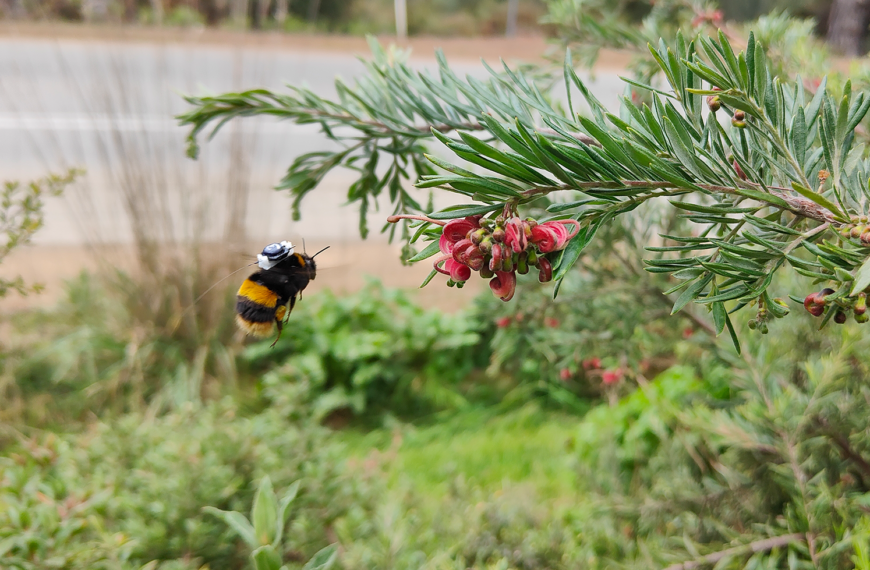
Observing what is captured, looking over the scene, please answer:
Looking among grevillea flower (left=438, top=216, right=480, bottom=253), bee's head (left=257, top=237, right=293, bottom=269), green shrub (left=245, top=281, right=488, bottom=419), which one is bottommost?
green shrub (left=245, top=281, right=488, bottom=419)

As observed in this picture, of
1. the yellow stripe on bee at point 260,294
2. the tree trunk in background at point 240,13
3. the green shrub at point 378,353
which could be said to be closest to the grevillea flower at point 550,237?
the yellow stripe on bee at point 260,294

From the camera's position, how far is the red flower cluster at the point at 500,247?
1.23 feet

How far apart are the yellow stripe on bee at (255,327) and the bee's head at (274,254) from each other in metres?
0.15

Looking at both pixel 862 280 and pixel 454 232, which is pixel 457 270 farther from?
pixel 862 280

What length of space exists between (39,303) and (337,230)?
1.79 meters

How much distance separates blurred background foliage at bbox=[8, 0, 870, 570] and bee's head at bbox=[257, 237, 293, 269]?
1.43 feet

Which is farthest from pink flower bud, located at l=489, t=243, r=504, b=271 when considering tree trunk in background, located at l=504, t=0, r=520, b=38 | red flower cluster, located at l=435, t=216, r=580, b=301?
tree trunk in background, located at l=504, t=0, r=520, b=38

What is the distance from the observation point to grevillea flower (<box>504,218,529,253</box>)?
38 centimetres

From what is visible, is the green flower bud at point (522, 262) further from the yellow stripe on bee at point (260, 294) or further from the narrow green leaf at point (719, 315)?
the yellow stripe on bee at point (260, 294)

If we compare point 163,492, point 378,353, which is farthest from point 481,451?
point 163,492

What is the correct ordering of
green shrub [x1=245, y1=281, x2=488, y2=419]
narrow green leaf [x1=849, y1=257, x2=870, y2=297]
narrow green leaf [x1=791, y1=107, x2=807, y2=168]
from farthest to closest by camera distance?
1. green shrub [x1=245, y1=281, x2=488, y2=419]
2. narrow green leaf [x1=791, y1=107, x2=807, y2=168]
3. narrow green leaf [x1=849, y1=257, x2=870, y2=297]

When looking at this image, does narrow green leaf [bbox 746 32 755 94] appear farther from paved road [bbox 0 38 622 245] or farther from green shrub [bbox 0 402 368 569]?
paved road [bbox 0 38 622 245]

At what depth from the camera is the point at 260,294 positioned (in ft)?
2.86

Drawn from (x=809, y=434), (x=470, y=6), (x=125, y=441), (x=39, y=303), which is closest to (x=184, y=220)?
(x=39, y=303)
